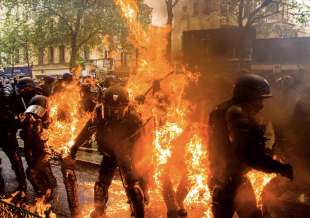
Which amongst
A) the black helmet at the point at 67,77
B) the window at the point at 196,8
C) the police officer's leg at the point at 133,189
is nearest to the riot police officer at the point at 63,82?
the black helmet at the point at 67,77

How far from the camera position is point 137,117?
18.1 ft

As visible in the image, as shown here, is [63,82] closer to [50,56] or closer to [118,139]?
[118,139]

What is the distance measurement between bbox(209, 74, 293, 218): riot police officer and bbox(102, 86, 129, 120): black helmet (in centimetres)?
135

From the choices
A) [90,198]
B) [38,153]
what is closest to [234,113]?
[90,198]

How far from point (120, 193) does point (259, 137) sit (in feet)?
13.6

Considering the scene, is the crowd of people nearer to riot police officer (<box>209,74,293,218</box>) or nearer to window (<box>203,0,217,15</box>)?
riot police officer (<box>209,74,293,218</box>)

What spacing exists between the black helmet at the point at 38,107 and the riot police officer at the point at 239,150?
322 centimetres

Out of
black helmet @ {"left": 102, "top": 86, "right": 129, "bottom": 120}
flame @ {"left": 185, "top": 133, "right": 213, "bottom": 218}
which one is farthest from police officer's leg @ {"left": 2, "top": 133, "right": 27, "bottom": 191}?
flame @ {"left": 185, "top": 133, "right": 213, "bottom": 218}

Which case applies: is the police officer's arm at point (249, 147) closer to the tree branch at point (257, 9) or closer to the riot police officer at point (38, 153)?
the riot police officer at point (38, 153)

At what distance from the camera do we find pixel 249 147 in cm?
395

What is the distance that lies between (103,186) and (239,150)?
A: 2.39 metres

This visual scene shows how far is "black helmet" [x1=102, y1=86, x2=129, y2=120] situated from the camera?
17.4ft

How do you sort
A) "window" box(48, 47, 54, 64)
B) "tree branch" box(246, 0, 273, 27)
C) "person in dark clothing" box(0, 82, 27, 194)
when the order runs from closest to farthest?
"person in dark clothing" box(0, 82, 27, 194) < "tree branch" box(246, 0, 273, 27) < "window" box(48, 47, 54, 64)

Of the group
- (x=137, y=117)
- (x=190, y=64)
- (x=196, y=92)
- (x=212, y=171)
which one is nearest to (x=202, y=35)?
(x=190, y=64)
